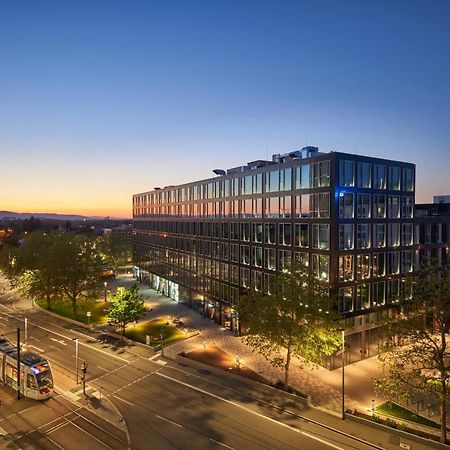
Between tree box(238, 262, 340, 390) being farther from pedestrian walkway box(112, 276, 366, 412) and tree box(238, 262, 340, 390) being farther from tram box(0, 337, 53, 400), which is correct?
tram box(0, 337, 53, 400)

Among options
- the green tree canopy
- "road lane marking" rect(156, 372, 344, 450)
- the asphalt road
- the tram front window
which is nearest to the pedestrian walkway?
the asphalt road

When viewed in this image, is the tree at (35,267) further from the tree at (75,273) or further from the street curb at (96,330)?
the street curb at (96,330)

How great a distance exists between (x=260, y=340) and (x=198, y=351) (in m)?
13.7

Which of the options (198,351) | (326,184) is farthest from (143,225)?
(326,184)

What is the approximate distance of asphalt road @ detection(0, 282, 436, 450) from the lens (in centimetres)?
2692

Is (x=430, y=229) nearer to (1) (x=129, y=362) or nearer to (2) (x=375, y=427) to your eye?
(2) (x=375, y=427)

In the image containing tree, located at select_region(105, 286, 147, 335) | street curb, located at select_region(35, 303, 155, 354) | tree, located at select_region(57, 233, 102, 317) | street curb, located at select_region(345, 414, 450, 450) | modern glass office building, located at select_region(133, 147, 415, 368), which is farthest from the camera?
tree, located at select_region(57, 233, 102, 317)

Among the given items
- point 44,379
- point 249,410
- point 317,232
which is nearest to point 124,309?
point 44,379

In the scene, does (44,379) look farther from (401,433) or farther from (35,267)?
(35,267)

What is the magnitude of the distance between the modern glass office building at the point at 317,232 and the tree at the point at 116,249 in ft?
148

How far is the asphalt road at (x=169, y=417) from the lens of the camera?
26.9 meters

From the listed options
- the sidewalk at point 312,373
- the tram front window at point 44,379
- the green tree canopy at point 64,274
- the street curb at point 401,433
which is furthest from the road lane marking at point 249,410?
the green tree canopy at point 64,274

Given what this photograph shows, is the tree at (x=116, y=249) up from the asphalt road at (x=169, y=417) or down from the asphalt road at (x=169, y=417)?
up

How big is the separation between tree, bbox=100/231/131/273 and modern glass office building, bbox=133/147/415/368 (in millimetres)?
45249
